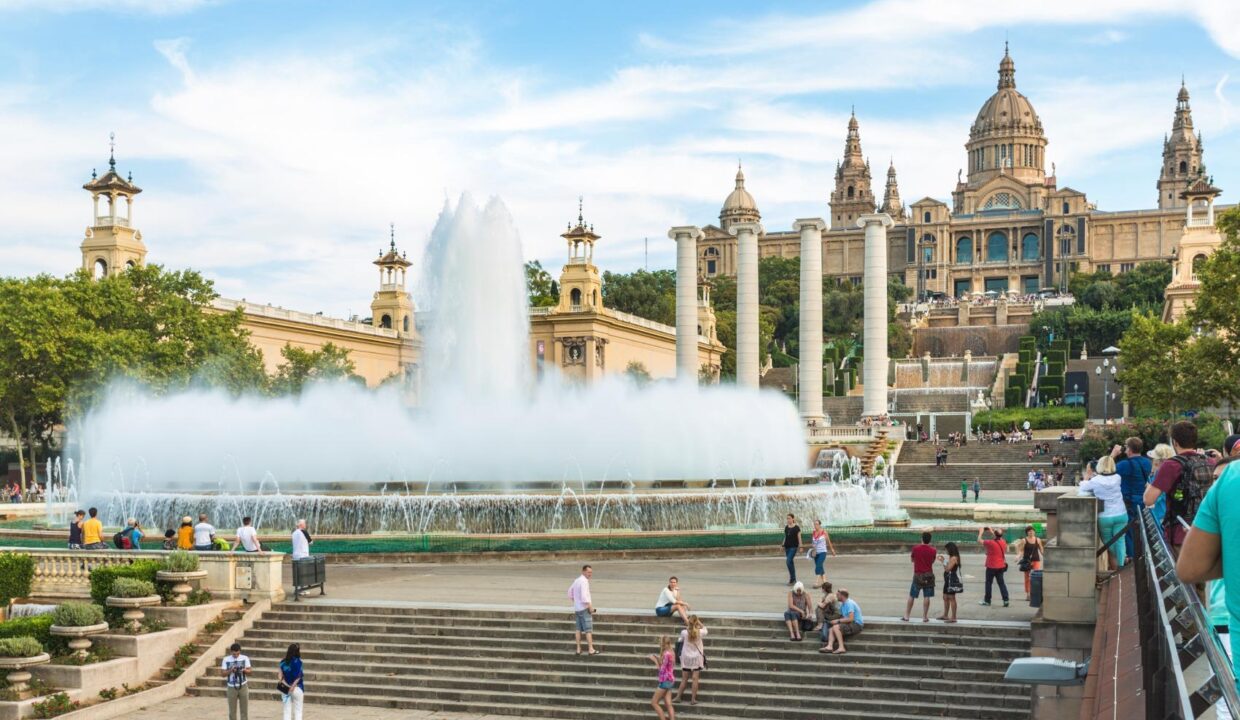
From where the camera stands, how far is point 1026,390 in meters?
89.5

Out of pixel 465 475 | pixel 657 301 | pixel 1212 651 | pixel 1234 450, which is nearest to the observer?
pixel 1212 651

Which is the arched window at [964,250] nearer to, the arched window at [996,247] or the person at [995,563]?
the arched window at [996,247]

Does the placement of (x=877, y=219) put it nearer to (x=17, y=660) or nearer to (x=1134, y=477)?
(x=1134, y=477)

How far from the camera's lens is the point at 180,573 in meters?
20.6

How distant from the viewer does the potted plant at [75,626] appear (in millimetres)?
18734

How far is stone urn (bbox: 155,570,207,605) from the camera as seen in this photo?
67.3 feet

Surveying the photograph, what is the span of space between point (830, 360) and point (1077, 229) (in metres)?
81.4

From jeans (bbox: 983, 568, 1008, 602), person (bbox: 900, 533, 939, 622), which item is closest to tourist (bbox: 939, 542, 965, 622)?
person (bbox: 900, 533, 939, 622)

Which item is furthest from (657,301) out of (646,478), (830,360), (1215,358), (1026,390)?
(646,478)

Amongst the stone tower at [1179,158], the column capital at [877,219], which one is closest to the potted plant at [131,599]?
the column capital at [877,219]

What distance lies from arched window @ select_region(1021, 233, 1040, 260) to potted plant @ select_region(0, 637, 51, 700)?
6816 inches

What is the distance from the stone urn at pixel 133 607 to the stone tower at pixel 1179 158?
191m

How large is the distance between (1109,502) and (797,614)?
4.59 metres

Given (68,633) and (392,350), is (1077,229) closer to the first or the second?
(392,350)
